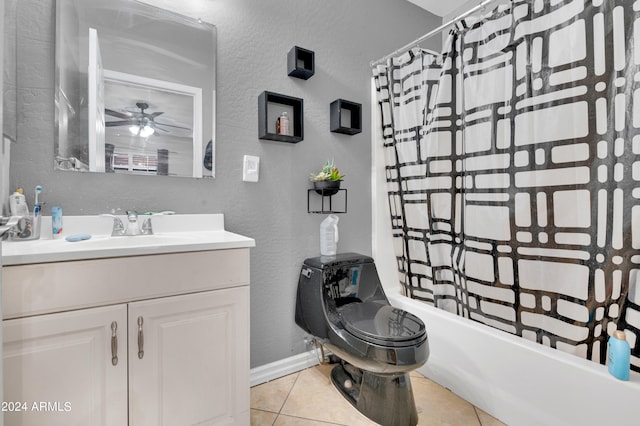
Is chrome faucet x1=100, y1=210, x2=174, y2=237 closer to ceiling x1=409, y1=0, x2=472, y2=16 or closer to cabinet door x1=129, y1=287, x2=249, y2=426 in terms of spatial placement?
cabinet door x1=129, y1=287, x2=249, y2=426

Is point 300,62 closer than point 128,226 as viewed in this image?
No

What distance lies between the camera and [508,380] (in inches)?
54.3

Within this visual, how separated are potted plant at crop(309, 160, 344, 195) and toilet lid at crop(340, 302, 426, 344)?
65cm

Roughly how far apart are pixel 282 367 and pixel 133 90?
5.27 ft

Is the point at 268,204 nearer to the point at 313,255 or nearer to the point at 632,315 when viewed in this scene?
the point at 313,255

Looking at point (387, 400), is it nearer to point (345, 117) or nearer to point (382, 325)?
point (382, 325)

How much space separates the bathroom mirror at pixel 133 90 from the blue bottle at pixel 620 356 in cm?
177

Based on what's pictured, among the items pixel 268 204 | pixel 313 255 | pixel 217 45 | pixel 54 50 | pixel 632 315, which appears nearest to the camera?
pixel 632 315

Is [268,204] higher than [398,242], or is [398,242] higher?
[268,204]

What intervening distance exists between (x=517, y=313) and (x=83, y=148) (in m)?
2.05

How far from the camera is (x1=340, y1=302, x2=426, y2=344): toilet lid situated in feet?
4.18

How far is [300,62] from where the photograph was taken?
174 cm

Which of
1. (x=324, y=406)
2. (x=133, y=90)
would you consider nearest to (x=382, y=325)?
(x=324, y=406)

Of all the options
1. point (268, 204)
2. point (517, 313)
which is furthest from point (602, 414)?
point (268, 204)
